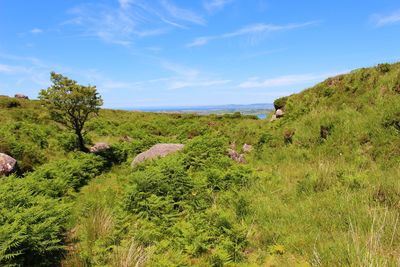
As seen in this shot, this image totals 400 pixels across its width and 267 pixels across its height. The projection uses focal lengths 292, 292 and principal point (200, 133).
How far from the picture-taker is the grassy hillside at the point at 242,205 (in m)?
4.76

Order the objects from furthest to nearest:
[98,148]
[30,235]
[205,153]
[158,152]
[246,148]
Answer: [98,148], [246,148], [158,152], [205,153], [30,235]

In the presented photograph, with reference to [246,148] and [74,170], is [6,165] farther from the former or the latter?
[246,148]

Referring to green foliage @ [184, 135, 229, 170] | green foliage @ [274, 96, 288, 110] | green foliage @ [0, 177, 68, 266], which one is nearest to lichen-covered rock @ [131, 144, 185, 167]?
green foliage @ [184, 135, 229, 170]

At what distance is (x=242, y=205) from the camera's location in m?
6.68

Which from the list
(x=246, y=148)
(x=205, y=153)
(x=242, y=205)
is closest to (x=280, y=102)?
(x=246, y=148)

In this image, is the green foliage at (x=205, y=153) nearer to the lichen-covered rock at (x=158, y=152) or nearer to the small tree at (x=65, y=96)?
the lichen-covered rock at (x=158, y=152)

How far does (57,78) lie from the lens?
50.6 feet

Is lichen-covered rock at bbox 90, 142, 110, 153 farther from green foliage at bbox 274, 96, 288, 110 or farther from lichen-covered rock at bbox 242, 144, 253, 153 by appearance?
green foliage at bbox 274, 96, 288, 110

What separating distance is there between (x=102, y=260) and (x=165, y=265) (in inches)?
49.8

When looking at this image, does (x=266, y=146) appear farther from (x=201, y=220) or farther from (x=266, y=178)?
(x=201, y=220)

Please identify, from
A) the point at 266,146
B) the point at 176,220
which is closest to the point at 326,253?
the point at 176,220

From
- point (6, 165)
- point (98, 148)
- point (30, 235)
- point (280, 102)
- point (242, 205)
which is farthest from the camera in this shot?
point (280, 102)

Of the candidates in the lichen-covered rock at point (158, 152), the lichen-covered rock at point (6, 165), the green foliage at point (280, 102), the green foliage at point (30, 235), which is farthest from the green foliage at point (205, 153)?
the green foliage at point (280, 102)

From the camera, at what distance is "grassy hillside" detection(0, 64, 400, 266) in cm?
476
